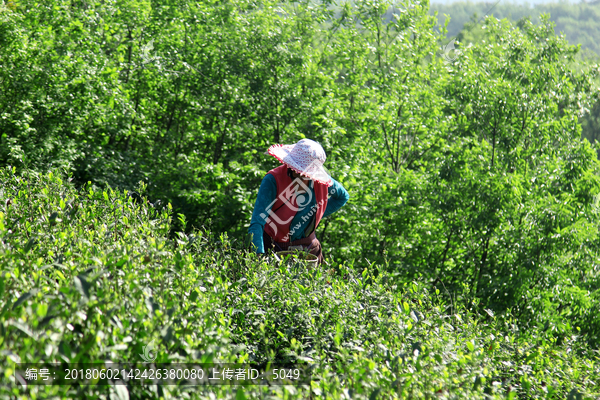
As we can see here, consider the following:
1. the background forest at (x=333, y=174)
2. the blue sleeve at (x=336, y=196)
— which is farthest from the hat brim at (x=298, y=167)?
the background forest at (x=333, y=174)

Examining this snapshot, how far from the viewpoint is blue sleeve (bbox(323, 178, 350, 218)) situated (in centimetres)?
432

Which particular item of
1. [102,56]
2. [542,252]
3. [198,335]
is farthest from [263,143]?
[198,335]

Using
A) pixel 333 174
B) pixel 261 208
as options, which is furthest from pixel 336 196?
pixel 333 174

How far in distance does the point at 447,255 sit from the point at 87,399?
5.31m

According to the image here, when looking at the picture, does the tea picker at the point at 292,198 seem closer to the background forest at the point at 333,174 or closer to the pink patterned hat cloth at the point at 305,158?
the pink patterned hat cloth at the point at 305,158

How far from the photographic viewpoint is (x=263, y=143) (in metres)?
7.07

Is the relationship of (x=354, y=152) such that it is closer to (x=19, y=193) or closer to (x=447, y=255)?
(x=447, y=255)

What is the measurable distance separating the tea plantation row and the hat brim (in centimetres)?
85

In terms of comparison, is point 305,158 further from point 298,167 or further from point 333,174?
point 333,174

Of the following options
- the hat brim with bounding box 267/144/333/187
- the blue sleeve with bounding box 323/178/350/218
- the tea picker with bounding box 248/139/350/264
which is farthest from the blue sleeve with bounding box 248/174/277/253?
the blue sleeve with bounding box 323/178/350/218

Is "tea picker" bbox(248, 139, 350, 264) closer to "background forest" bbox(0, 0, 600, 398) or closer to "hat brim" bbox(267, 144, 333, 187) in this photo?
"hat brim" bbox(267, 144, 333, 187)

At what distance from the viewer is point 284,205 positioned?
3.88 m

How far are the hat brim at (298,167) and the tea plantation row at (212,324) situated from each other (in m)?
0.85

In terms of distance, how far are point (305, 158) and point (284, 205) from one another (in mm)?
415
